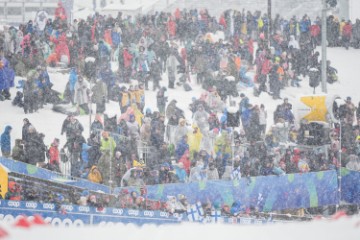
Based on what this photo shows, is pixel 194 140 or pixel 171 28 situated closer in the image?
pixel 194 140

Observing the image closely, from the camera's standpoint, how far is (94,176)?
13.4 meters

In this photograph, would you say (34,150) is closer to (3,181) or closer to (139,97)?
(3,181)

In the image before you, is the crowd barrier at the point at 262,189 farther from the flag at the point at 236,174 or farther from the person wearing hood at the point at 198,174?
the person wearing hood at the point at 198,174

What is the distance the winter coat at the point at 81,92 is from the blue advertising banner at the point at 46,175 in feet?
14.7

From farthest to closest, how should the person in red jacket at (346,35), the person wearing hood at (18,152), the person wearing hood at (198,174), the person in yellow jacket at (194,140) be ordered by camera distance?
the person in red jacket at (346,35)
the person in yellow jacket at (194,140)
the person wearing hood at (198,174)
the person wearing hood at (18,152)

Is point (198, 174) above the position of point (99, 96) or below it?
below

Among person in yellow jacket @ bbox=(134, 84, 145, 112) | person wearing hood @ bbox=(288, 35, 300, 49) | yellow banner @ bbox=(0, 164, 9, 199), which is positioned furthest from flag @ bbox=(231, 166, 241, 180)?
person wearing hood @ bbox=(288, 35, 300, 49)

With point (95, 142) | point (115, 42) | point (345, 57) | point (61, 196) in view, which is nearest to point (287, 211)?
point (95, 142)

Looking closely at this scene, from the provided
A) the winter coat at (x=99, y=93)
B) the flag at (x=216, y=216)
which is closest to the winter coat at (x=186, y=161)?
the flag at (x=216, y=216)

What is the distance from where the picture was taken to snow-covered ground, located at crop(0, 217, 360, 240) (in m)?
5.23

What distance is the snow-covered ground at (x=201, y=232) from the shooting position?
17.2ft

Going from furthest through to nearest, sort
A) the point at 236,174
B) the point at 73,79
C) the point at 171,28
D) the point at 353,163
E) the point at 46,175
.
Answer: the point at 171,28 → the point at 73,79 → the point at 353,163 → the point at 236,174 → the point at 46,175

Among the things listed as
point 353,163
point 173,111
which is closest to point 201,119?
point 173,111

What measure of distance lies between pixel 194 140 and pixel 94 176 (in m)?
2.85
